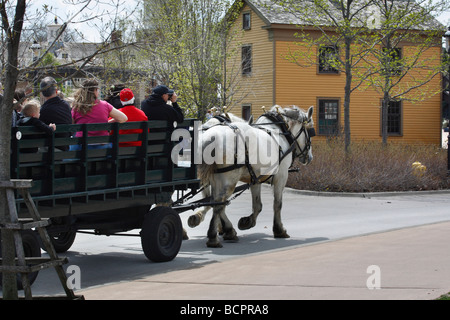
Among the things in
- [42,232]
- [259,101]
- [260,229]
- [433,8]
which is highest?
[433,8]

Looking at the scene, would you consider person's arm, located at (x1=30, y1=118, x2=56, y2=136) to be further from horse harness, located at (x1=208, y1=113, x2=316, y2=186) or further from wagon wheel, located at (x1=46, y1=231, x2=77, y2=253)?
horse harness, located at (x1=208, y1=113, x2=316, y2=186)

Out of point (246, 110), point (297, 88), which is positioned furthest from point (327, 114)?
point (246, 110)

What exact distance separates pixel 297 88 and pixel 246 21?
5.27m

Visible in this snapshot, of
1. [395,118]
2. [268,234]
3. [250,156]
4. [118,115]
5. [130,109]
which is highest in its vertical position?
[395,118]

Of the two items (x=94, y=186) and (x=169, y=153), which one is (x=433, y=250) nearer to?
(x=169, y=153)

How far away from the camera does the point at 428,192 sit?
2206cm

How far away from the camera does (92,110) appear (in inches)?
391

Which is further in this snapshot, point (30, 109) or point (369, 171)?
point (369, 171)

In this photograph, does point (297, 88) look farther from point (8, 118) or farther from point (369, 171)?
point (8, 118)

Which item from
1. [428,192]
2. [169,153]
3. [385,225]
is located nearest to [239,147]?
[169,153]

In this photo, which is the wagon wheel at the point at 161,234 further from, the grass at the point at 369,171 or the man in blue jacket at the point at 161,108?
the grass at the point at 369,171

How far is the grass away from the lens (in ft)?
70.5

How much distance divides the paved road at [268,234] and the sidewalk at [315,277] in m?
0.51
